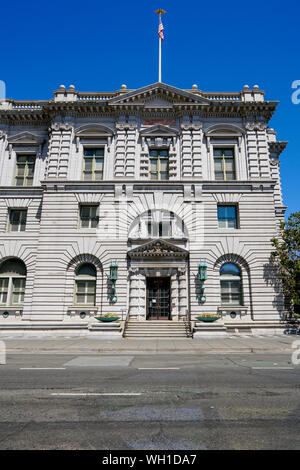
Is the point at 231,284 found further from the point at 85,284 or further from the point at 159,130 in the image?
the point at 159,130

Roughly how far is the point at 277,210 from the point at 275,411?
29118 millimetres

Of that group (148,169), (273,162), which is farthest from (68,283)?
(273,162)

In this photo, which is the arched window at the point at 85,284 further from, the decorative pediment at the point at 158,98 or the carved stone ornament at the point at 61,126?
the decorative pediment at the point at 158,98

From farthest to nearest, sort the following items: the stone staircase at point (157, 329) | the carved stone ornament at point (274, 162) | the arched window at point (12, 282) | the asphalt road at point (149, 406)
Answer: the carved stone ornament at point (274, 162) < the arched window at point (12, 282) < the stone staircase at point (157, 329) < the asphalt road at point (149, 406)

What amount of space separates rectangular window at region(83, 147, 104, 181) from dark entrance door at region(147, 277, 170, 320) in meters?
10.1

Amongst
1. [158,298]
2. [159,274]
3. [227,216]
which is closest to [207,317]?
[158,298]

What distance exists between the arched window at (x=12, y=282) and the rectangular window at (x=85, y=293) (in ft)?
15.0

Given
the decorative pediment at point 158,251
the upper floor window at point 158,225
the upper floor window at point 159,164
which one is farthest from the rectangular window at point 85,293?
the upper floor window at point 159,164

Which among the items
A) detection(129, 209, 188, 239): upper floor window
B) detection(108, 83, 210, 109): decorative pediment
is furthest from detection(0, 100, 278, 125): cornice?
detection(129, 209, 188, 239): upper floor window

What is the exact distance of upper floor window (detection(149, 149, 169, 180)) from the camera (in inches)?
1011

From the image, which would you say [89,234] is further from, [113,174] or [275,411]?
[275,411]

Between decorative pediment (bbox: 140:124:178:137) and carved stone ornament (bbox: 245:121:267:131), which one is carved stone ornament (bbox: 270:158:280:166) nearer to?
carved stone ornament (bbox: 245:121:267:131)

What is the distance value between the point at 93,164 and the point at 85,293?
1113 centimetres

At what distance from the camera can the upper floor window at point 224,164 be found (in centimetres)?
2559
